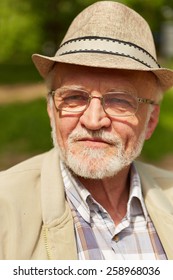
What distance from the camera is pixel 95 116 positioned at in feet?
7.55

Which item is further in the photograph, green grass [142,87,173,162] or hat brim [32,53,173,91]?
green grass [142,87,173,162]

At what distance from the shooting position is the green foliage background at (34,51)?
8.38m

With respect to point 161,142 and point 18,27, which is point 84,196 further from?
point 18,27

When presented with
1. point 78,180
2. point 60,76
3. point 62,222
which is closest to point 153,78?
point 60,76

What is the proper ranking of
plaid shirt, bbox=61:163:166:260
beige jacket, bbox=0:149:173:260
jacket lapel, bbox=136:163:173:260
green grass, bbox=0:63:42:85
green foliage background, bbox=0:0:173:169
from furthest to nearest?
1. green grass, bbox=0:63:42:85
2. green foliage background, bbox=0:0:173:169
3. jacket lapel, bbox=136:163:173:260
4. plaid shirt, bbox=61:163:166:260
5. beige jacket, bbox=0:149:173:260

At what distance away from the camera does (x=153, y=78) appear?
2.54 meters

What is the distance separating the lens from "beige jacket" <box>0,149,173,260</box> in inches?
83.0

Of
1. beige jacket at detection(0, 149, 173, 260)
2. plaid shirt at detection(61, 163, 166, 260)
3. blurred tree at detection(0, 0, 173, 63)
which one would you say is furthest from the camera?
blurred tree at detection(0, 0, 173, 63)

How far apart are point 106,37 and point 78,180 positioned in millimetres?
680

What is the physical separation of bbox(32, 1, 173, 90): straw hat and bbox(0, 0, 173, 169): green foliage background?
198 inches

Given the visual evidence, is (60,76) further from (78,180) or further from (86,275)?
(86,275)

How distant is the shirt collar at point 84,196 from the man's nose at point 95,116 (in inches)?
11.4

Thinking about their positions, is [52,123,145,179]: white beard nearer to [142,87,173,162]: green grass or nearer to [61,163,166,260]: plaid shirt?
[61,163,166,260]: plaid shirt

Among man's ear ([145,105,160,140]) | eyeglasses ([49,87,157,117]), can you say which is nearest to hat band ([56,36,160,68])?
eyeglasses ([49,87,157,117])
